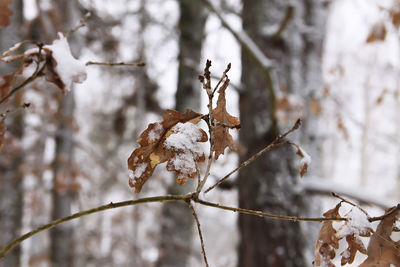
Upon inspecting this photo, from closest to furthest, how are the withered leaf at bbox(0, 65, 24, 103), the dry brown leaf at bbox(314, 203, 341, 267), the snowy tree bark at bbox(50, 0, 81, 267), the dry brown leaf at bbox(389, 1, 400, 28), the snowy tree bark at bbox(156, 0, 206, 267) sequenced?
the dry brown leaf at bbox(314, 203, 341, 267)
the withered leaf at bbox(0, 65, 24, 103)
the dry brown leaf at bbox(389, 1, 400, 28)
the snowy tree bark at bbox(50, 0, 81, 267)
the snowy tree bark at bbox(156, 0, 206, 267)

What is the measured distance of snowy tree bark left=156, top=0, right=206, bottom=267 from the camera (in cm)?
362

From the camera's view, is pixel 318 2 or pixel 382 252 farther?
pixel 318 2

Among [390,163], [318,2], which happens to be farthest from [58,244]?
[390,163]

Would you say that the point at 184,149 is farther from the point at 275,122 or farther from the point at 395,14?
the point at 395,14

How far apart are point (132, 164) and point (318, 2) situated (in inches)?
100

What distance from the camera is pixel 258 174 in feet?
7.63

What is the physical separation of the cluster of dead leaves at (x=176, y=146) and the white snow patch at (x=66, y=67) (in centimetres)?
19

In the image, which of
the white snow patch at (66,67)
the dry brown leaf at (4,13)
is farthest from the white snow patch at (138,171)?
the dry brown leaf at (4,13)

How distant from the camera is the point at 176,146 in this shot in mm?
558

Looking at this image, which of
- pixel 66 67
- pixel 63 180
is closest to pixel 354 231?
pixel 66 67

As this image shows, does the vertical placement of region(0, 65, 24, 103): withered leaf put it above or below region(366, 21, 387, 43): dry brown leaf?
below

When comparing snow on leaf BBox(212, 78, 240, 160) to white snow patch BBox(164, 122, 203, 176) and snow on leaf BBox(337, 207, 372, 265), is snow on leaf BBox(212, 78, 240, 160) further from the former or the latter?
snow on leaf BBox(337, 207, 372, 265)

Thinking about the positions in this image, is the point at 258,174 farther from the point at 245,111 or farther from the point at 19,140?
the point at 19,140

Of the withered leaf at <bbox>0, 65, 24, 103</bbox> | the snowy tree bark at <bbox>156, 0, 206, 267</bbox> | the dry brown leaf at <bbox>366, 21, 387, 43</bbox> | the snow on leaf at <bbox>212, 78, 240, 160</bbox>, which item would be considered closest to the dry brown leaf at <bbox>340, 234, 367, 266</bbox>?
the snow on leaf at <bbox>212, 78, 240, 160</bbox>
